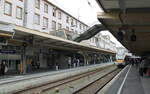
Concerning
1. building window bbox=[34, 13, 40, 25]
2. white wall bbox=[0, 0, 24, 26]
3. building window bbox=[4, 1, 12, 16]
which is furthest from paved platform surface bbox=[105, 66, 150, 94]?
building window bbox=[34, 13, 40, 25]

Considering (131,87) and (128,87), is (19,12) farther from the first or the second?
(131,87)

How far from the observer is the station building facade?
29781mm

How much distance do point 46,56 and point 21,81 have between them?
23852mm

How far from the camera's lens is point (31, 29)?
93.2 feet

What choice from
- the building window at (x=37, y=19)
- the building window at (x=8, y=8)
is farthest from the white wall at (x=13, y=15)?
the building window at (x=37, y=19)

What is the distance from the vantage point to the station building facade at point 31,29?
29781mm

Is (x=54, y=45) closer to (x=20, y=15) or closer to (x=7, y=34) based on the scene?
(x=20, y=15)

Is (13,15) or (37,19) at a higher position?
(37,19)

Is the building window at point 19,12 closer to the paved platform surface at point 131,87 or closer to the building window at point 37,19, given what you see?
the building window at point 37,19

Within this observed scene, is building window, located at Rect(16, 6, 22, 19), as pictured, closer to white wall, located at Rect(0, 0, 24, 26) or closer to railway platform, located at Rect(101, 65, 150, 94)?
white wall, located at Rect(0, 0, 24, 26)

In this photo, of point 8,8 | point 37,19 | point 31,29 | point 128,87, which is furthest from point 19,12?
point 128,87

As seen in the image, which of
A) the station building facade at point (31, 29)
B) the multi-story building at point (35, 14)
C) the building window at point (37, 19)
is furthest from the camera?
the building window at point (37, 19)

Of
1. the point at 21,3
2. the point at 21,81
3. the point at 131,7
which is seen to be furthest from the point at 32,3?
the point at 131,7

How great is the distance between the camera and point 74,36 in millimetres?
51094
